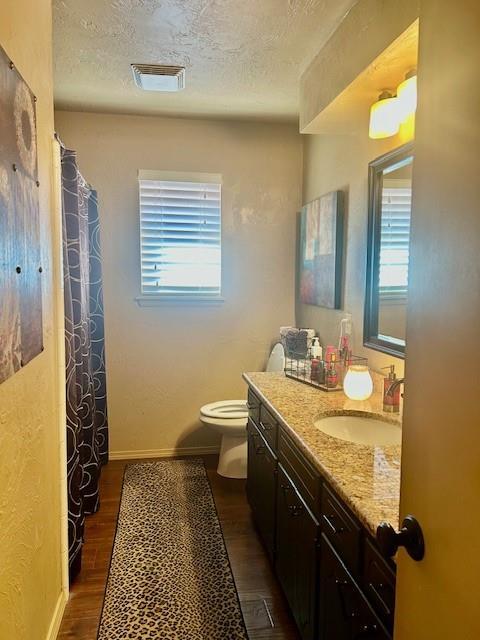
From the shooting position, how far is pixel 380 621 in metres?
1.07

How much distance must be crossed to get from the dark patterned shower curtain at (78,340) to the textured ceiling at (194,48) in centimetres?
60

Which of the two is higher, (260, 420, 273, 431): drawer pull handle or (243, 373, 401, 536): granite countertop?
(243, 373, 401, 536): granite countertop

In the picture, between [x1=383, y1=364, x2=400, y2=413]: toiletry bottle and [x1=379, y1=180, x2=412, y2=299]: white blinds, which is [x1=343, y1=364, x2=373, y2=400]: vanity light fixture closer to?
[x1=383, y1=364, x2=400, y2=413]: toiletry bottle

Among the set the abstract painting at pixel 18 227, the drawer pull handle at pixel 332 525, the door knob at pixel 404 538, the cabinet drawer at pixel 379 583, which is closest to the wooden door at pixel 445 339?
the door knob at pixel 404 538

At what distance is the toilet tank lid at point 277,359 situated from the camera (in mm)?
3250

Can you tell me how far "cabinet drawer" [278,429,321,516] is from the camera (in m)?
1.50

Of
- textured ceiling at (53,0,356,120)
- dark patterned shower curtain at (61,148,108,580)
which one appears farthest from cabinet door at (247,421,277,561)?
textured ceiling at (53,0,356,120)

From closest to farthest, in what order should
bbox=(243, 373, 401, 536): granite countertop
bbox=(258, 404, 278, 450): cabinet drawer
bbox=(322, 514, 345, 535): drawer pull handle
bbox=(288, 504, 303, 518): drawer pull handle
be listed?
bbox=(243, 373, 401, 536): granite countertop, bbox=(322, 514, 345, 535): drawer pull handle, bbox=(288, 504, 303, 518): drawer pull handle, bbox=(258, 404, 278, 450): cabinet drawer

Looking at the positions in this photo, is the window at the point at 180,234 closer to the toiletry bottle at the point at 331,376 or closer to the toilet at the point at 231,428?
the toilet at the point at 231,428

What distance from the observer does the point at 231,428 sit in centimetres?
294

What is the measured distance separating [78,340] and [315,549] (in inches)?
55.6

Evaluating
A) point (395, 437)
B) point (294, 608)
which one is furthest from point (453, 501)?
point (294, 608)

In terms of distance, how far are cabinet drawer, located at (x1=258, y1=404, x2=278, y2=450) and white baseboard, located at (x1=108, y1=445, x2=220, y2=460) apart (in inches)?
54.7

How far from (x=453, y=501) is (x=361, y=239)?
1.92 meters
